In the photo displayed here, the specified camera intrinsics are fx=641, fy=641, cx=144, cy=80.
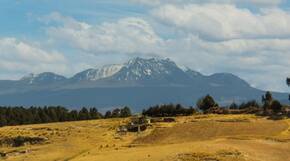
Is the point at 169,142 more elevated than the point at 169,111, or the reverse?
the point at 169,111

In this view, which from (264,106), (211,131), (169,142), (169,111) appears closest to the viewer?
(169,142)

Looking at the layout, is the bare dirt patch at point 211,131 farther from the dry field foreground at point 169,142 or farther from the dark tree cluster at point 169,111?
the dark tree cluster at point 169,111

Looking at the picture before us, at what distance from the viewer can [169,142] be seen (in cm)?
10031

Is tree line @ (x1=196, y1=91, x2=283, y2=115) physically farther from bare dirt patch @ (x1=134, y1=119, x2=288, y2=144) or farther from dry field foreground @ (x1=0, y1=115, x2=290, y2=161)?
bare dirt patch @ (x1=134, y1=119, x2=288, y2=144)

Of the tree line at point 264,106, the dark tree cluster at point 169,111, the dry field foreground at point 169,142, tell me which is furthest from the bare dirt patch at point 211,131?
the dark tree cluster at point 169,111

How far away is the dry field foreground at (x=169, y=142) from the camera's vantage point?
262ft

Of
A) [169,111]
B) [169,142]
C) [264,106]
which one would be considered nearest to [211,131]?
[169,142]

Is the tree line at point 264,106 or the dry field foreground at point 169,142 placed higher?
the tree line at point 264,106

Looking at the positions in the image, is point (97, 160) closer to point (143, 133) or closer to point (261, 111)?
point (143, 133)

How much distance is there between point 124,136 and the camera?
4658 inches

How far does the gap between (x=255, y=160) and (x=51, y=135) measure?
188 ft

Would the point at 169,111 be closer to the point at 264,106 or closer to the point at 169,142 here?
the point at 264,106

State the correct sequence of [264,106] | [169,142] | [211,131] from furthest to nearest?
[264,106], [211,131], [169,142]

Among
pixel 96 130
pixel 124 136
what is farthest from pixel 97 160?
pixel 96 130
